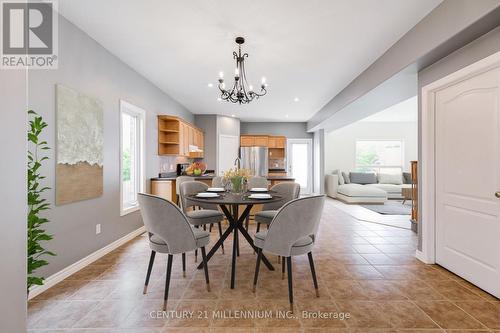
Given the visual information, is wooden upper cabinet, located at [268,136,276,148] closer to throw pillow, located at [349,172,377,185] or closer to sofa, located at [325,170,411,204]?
sofa, located at [325,170,411,204]

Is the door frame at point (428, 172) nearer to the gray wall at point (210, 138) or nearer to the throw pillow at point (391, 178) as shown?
the gray wall at point (210, 138)

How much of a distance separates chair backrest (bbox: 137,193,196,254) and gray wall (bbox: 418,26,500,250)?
2788mm

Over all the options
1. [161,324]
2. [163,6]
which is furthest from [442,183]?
[163,6]

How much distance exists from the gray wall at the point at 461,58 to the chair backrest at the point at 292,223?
72.3 inches

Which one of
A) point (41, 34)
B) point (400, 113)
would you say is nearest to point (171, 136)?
point (41, 34)

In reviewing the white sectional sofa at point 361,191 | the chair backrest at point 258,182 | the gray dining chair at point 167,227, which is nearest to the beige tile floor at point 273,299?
the gray dining chair at point 167,227

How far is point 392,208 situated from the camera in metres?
6.36

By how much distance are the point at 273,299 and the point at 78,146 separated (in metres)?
2.56

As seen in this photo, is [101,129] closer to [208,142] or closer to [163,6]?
[163,6]

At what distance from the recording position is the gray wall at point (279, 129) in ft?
28.1

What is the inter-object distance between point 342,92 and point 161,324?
4.81m

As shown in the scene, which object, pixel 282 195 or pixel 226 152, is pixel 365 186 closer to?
pixel 226 152

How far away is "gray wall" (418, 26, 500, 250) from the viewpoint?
2.03 m

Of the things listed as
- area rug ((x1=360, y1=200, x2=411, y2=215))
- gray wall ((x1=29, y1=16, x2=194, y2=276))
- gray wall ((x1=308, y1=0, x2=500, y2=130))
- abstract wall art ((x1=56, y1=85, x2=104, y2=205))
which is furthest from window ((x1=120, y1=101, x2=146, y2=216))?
area rug ((x1=360, y1=200, x2=411, y2=215))
